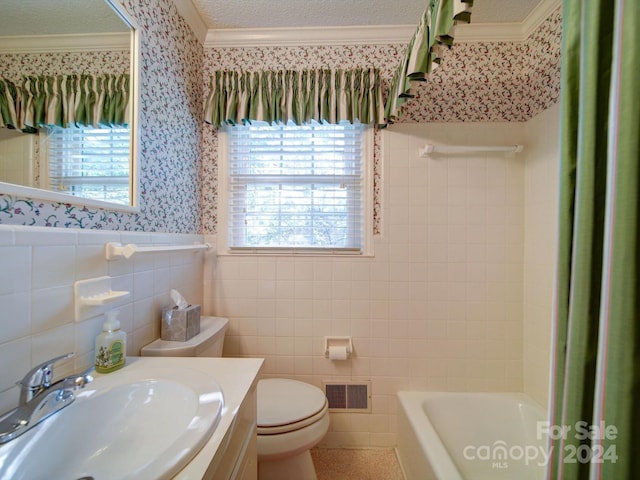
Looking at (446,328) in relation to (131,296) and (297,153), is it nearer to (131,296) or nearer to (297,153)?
(297,153)

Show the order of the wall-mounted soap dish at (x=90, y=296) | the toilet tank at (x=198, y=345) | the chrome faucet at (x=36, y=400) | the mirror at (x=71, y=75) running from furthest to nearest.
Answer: the toilet tank at (x=198, y=345), the wall-mounted soap dish at (x=90, y=296), the mirror at (x=71, y=75), the chrome faucet at (x=36, y=400)

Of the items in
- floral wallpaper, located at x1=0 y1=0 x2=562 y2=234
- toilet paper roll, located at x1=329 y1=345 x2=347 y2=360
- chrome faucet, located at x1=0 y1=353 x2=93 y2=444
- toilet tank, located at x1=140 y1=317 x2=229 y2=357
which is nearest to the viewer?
chrome faucet, located at x1=0 y1=353 x2=93 y2=444

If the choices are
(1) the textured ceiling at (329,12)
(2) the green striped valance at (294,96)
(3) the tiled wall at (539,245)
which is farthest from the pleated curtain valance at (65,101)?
(3) the tiled wall at (539,245)

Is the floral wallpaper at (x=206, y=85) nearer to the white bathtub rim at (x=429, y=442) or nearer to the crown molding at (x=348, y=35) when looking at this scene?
the crown molding at (x=348, y=35)

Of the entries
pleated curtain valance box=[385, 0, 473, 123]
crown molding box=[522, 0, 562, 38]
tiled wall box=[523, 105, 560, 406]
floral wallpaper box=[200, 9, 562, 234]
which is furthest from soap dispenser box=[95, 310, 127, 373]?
crown molding box=[522, 0, 562, 38]

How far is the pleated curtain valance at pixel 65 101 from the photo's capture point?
26.2 inches

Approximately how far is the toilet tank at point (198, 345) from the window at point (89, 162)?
23.8 inches

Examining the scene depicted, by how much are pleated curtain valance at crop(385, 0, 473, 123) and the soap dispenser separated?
1416 millimetres

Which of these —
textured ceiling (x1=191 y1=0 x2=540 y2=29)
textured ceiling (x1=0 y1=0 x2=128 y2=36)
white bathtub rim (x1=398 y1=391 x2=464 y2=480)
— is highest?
textured ceiling (x1=191 y1=0 x2=540 y2=29)

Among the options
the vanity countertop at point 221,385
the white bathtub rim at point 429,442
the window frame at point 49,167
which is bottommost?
the white bathtub rim at point 429,442

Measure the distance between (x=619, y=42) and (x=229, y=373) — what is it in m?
1.12

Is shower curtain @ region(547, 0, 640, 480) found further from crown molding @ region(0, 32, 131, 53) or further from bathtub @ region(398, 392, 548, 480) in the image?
crown molding @ region(0, 32, 131, 53)

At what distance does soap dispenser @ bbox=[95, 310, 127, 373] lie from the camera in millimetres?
779

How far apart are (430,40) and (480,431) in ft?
6.42
